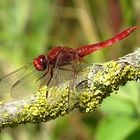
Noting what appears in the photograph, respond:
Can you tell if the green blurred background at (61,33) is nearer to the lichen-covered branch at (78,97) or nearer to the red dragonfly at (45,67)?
the red dragonfly at (45,67)

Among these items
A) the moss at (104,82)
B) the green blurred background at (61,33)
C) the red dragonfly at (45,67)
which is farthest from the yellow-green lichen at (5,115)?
the green blurred background at (61,33)

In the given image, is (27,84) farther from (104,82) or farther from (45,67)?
(104,82)

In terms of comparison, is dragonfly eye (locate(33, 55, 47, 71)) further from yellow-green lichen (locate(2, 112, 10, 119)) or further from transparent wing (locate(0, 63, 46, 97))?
yellow-green lichen (locate(2, 112, 10, 119))

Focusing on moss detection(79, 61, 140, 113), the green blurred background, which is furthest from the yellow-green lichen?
the green blurred background

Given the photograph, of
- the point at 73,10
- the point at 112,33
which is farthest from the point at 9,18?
the point at 112,33

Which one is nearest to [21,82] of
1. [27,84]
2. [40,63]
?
[27,84]

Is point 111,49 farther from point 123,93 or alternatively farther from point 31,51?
point 123,93
